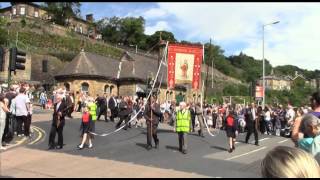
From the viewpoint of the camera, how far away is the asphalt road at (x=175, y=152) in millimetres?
13656

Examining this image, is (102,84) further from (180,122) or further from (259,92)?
(180,122)

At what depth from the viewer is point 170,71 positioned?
2495 cm

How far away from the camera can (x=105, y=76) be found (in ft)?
181

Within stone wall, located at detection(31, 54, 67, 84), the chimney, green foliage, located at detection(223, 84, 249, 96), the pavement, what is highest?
the chimney

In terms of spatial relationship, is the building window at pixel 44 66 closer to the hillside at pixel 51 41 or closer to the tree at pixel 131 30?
the hillside at pixel 51 41

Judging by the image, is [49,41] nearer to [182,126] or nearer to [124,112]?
[124,112]

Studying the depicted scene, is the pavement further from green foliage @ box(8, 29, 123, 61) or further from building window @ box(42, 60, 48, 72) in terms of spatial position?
green foliage @ box(8, 29, 123, 61)

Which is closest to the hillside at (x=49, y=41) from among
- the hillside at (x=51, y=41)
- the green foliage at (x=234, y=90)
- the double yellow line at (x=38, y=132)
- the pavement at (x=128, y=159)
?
the hillside at (x=51, y=41)

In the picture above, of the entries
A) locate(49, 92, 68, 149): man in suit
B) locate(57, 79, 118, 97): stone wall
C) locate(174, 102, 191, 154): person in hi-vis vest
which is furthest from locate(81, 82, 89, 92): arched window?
locate(174, 102, 191, 154): person in hi-vis vest

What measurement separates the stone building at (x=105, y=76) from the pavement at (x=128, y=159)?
3293 centimetres

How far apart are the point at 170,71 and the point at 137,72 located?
108ft

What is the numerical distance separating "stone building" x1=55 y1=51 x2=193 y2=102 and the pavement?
32.9 m

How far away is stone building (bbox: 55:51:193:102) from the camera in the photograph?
2124 inches

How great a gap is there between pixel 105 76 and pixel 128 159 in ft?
133
